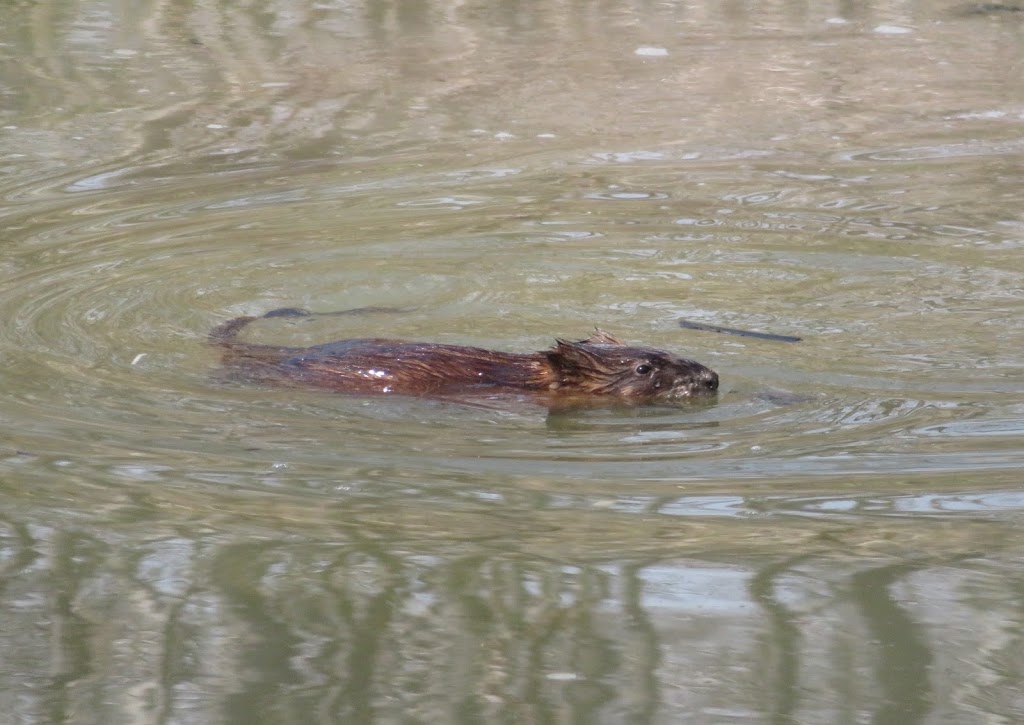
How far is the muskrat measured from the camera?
673 centimetres

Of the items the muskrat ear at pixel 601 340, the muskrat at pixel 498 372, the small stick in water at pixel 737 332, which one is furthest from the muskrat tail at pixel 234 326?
the small stick in water at pixel 737 332

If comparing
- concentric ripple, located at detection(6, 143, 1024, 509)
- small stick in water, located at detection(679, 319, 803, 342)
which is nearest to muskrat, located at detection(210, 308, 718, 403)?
concentric ripple, located at detection(6, 143, 1024, 509)

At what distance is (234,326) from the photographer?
771 cm

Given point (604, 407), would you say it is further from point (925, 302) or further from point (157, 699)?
point (157, 699)

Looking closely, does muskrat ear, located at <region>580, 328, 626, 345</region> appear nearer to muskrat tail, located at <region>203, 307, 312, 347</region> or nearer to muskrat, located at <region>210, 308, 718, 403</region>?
muskrat, located at <region>210, 308, 718, 403</region>

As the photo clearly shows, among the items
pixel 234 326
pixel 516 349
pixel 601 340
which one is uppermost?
pixel 601 340

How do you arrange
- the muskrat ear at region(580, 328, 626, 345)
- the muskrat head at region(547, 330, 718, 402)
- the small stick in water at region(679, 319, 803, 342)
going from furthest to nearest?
the small stick in water at region(679, 319, 803, 342) → the muskrat ear at region(580, 328, 626, 345) → the muskrat head at region(547, 330, 718, 402)

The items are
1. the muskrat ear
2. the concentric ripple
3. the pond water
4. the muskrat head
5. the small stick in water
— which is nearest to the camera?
the pond water

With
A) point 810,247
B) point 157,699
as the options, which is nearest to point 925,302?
point 810,247

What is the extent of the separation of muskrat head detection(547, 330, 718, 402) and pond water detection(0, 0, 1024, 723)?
0.17 metres

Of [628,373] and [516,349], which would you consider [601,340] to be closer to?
[628,373]

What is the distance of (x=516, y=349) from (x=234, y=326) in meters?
1.38

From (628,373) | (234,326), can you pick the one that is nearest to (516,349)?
(628,373)

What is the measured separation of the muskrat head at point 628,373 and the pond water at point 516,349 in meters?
0.17
